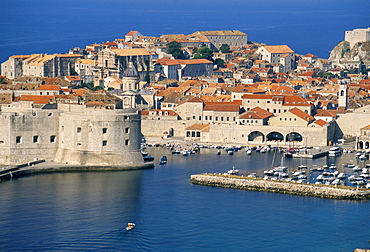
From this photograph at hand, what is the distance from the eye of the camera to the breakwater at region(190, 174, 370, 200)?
42094mm

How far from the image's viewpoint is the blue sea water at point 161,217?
3512 cm

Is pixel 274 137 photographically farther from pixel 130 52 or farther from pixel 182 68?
pixel 182 68

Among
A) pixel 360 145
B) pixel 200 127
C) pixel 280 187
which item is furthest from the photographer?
pixel 200 127

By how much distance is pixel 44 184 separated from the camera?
44969 mm

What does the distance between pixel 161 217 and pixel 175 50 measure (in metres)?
59.0

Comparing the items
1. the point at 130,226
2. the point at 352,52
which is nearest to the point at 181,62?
the point at 352,52

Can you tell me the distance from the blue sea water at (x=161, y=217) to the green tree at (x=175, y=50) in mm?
49175

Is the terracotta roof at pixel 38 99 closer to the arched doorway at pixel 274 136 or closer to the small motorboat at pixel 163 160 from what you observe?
the small motorboat at pixel 163 160

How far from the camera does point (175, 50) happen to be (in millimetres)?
96938

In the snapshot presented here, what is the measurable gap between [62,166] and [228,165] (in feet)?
27.3

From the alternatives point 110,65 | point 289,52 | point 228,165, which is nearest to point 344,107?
point 228,165

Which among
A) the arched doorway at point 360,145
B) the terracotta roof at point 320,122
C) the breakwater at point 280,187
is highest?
the terracotta roof at point 320,122

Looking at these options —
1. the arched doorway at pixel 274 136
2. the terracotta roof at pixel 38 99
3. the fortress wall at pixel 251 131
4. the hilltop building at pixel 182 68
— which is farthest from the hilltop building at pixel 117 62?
the arched doorway at pixel 274 136

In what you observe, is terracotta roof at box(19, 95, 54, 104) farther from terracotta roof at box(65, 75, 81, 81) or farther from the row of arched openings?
terracotta roof at box(65, 75, 81, 81)
